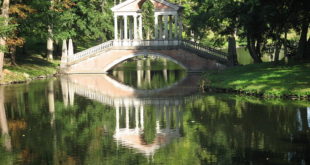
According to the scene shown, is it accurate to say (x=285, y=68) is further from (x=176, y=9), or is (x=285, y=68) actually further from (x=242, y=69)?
(x=176, y=9)

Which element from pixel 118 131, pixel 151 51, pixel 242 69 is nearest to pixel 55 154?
pixel 118 131

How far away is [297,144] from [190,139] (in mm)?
3894

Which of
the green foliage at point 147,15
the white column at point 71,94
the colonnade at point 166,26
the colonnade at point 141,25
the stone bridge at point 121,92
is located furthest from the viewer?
the green foliage at point 147,15

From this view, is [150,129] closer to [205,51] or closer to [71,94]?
[71,94]

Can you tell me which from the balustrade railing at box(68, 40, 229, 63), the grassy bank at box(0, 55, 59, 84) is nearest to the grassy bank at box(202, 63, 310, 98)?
the balustrade railing at box(68, 40, 229, 63)

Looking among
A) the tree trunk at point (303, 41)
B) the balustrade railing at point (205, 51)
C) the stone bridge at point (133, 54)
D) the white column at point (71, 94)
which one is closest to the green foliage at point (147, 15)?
the stone bridge at point (133, 54)

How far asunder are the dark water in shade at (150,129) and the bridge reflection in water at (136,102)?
0.15 ft

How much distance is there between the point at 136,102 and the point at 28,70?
21.0 m

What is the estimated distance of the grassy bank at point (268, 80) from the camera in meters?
31.6

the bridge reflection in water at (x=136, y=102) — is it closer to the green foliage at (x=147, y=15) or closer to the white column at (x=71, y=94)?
the white column at (x=71, y=94)

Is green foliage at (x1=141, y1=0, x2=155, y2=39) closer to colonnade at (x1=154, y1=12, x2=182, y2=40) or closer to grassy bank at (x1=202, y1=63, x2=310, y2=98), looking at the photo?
colonnade at (x1=154, y1=12, x2=182, y2=40)

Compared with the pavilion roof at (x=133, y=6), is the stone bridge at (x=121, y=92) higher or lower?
lower

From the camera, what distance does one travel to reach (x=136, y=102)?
33500 millimetres

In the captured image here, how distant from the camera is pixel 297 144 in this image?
760 inches
